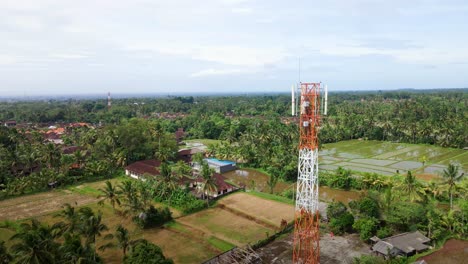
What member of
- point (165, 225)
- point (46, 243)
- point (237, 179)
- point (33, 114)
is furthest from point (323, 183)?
point (33, 114)

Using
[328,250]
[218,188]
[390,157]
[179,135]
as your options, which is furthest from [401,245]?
[179,135]

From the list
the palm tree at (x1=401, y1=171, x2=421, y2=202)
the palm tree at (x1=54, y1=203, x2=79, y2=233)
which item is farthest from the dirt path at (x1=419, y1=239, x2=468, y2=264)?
the palm tree at (x1=54, y1=203, x2=79, y2=233)

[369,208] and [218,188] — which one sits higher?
[369,208]

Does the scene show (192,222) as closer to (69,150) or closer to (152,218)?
(152,218)

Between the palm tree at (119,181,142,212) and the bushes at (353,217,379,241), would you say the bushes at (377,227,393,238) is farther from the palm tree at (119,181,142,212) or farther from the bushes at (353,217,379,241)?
the palm tree at (119,181,142,212)

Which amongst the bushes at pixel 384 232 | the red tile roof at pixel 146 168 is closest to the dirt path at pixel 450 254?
the bushes at pixel 384 232

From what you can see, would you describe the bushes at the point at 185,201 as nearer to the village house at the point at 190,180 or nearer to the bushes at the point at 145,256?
the village house at the point at 190,180
